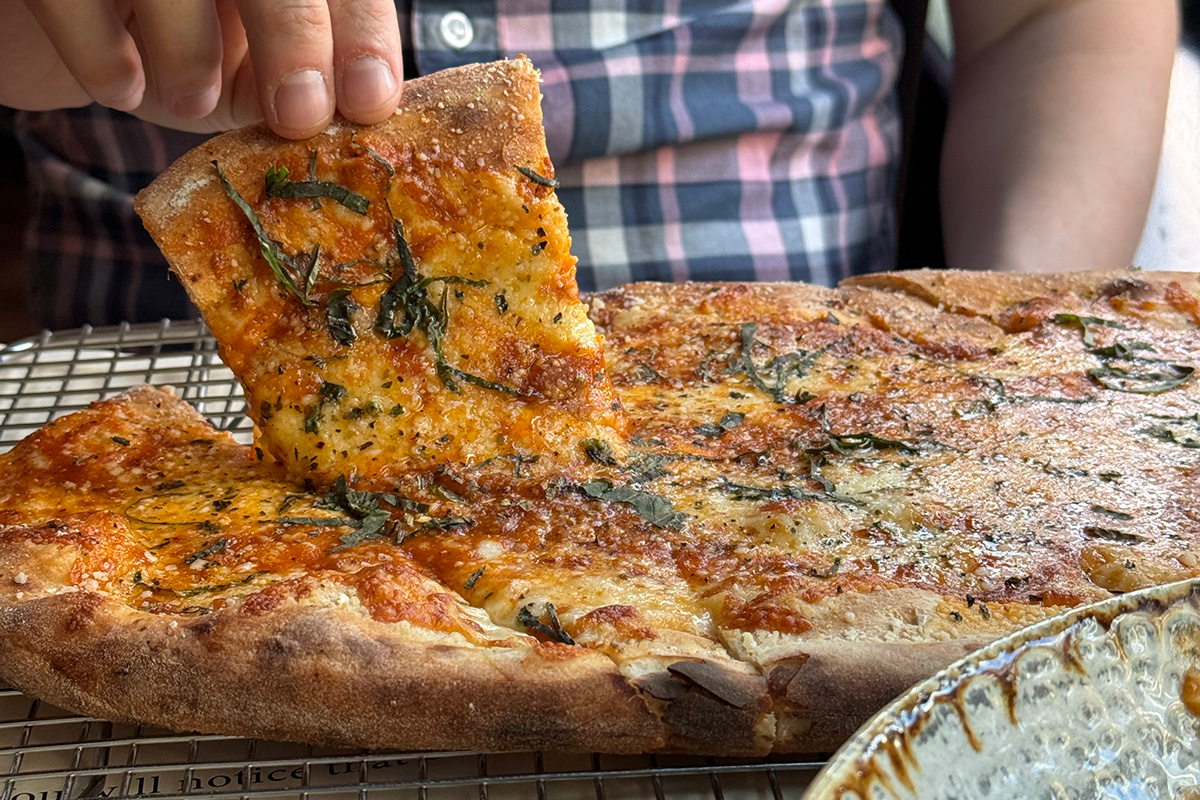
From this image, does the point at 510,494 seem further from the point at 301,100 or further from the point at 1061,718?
the point at 1061,718

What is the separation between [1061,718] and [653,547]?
627 millimetres

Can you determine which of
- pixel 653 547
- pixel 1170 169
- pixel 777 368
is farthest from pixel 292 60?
pixel 1170 169

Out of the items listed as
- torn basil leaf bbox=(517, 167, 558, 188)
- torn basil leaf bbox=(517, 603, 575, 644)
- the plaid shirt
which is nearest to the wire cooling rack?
torn basil leaf bbox=(517, 603, 575, 644)

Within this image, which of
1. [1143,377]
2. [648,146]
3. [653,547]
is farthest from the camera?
[648,146]

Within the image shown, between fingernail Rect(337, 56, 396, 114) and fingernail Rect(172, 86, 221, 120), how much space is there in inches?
11.6

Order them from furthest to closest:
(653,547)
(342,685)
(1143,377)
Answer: (1143,377)
(653,547)
(342,685)

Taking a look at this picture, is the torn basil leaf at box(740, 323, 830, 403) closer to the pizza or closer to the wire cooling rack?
the pizza

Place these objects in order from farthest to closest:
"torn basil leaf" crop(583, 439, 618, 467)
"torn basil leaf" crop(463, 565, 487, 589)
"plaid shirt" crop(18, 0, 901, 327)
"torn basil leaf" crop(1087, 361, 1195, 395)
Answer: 1. "plaid shirt" crop(18, 0, 901, 327)
2. "torn basil leaf" crop(1087, 361, 1195, 395)
3. "torn basil leaf" crop(583, 439, 618, 467)
4. "torn basil leaf" crop(463, 565, 487, 589)

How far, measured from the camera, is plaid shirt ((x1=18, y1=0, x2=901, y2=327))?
9.80 feet

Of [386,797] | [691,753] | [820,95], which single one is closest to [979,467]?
[691,753]

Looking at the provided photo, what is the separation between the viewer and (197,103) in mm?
1820

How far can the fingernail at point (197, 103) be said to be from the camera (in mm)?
1811

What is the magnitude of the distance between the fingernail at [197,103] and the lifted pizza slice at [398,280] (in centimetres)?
17

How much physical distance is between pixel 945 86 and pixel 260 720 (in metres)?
3.39
